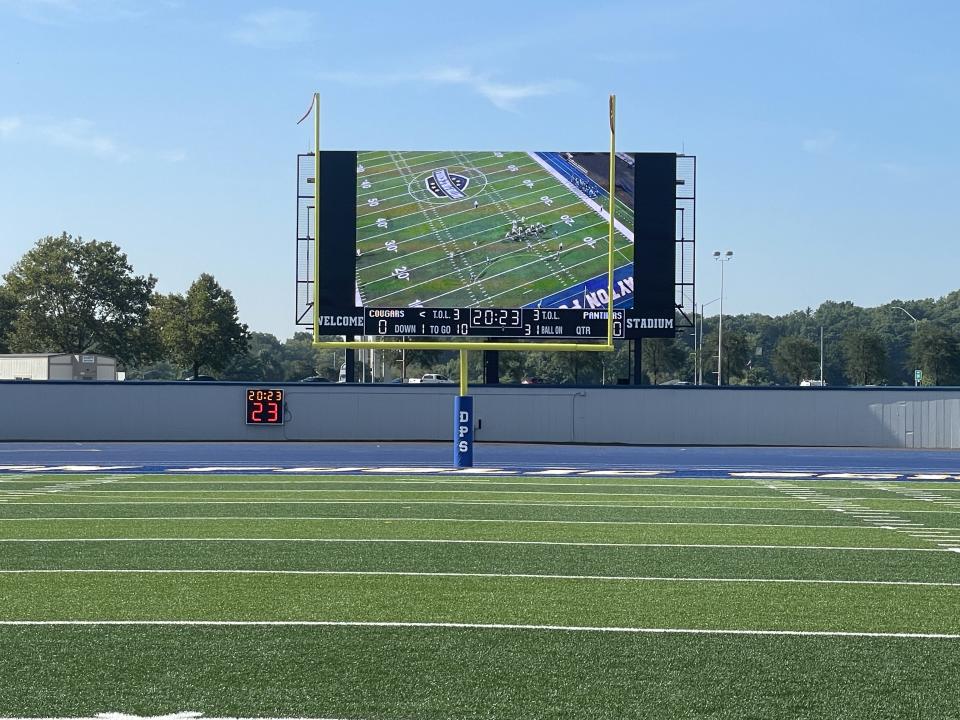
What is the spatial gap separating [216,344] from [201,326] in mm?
1354

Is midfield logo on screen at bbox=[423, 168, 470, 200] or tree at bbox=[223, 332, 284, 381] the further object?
tree at bbox=[223, 332, 284, 381]

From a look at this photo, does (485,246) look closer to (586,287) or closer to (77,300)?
(586,287)

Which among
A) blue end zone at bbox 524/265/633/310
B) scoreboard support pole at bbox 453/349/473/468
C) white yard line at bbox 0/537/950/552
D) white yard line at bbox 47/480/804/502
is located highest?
blue end zone at bbox 524/265/633/310

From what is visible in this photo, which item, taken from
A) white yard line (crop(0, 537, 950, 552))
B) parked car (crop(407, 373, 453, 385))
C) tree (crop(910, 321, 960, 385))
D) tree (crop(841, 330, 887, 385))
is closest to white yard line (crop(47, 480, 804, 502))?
white yard line (crop(0, 537, 950, 552))

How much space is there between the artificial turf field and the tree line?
88.3 ft

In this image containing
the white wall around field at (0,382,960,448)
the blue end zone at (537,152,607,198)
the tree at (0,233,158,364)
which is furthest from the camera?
the tree at (0,233,158,364)

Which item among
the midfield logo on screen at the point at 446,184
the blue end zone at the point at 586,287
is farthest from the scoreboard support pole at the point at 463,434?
the midfield logo on screen at the point at 446,184

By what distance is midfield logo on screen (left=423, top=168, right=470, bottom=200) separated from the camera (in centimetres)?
2481

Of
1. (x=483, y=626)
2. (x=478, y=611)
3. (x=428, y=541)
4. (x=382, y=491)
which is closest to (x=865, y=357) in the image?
(x=382, y=491)

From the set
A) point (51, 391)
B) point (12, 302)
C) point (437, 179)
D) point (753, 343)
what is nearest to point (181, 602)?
point (437, 179)

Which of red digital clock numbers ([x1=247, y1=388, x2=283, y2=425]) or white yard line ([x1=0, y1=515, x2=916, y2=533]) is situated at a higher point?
red digital clock numbers ([x1=247, y1=388, x2=283, y2=425])

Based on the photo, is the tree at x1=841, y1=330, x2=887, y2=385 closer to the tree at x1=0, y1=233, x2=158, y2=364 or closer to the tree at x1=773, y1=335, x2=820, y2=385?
the tree at x1=773, y1=335, x2=820, y2=385

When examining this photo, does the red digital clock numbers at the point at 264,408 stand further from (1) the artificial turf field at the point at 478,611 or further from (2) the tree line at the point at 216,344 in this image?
(1) the artificial turf field at the point at 478,611

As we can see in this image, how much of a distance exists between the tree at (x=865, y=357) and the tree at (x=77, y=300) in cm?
5198
